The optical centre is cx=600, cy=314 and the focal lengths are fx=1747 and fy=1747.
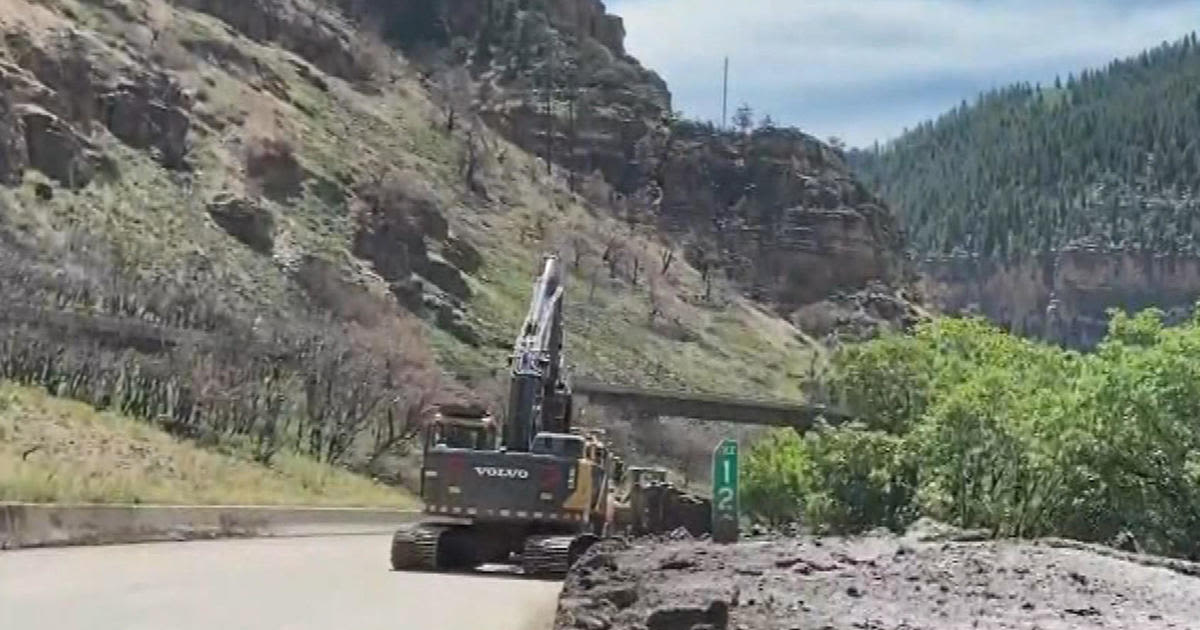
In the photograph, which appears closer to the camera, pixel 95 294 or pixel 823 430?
pixel 95 294

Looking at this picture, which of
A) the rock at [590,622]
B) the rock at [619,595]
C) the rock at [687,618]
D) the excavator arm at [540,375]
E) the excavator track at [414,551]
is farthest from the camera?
the excavator arm at [540,375]

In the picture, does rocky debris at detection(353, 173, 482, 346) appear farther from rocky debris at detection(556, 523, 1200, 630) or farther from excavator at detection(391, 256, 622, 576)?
rocky debris at detection(556, 523, 1200, 630)

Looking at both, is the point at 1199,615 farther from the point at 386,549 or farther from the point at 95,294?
the point at 95,294

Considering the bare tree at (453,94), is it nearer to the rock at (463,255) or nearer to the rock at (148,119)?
the rock at (463,255)

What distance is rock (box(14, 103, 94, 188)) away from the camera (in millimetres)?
87750

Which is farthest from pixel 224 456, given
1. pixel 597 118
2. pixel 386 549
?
pixel 597 118

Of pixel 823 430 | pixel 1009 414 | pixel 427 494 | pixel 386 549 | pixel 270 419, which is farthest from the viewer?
pixel 823 430

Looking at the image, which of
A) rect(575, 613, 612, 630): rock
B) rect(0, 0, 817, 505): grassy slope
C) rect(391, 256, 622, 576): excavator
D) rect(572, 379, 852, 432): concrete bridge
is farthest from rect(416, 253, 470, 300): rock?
rect(575, 613, 612, 630): rock

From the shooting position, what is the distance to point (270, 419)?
6344 centimetres

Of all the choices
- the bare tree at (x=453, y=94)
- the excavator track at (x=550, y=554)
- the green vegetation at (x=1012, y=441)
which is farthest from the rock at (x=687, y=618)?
the bare tree at (x=453, y=94)

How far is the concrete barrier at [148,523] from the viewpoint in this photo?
26906mm

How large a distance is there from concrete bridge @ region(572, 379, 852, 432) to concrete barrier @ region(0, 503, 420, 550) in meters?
54.0

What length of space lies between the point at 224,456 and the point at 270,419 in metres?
8.00

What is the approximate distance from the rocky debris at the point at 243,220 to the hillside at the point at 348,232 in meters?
0.21
